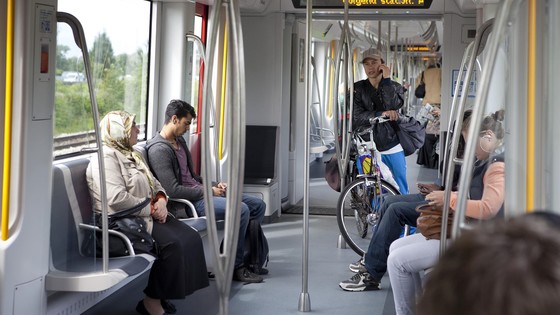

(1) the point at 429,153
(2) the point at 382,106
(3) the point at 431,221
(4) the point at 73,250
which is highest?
(2) the point at 382,106

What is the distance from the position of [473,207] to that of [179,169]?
3607 mm

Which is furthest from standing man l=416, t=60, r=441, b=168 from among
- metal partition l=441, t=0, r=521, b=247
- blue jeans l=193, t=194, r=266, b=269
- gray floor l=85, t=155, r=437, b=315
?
metal partition l=441, t=0, r=521, b=247

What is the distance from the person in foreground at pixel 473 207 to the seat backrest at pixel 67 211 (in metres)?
1.64

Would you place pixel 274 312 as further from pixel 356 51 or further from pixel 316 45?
pixel 356 51

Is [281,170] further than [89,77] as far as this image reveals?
Yes

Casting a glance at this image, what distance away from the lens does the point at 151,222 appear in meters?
5.45

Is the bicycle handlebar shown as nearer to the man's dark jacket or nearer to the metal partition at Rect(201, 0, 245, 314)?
the man's dark jacket

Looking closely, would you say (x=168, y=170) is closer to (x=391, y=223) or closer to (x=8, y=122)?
(x=391, y=223)

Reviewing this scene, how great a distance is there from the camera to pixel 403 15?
29.8 feet

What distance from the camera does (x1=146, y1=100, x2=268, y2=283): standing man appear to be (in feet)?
20.7

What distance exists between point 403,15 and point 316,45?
5.61m

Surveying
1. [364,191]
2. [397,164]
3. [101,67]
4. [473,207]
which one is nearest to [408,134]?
[397,164]

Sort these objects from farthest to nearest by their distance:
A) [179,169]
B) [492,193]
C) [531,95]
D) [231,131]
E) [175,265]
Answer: [179,169] → [175,265] → [231,131] → [492,193] → [531,95]

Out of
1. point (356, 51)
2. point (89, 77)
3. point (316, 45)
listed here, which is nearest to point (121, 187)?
point (89, 77)
